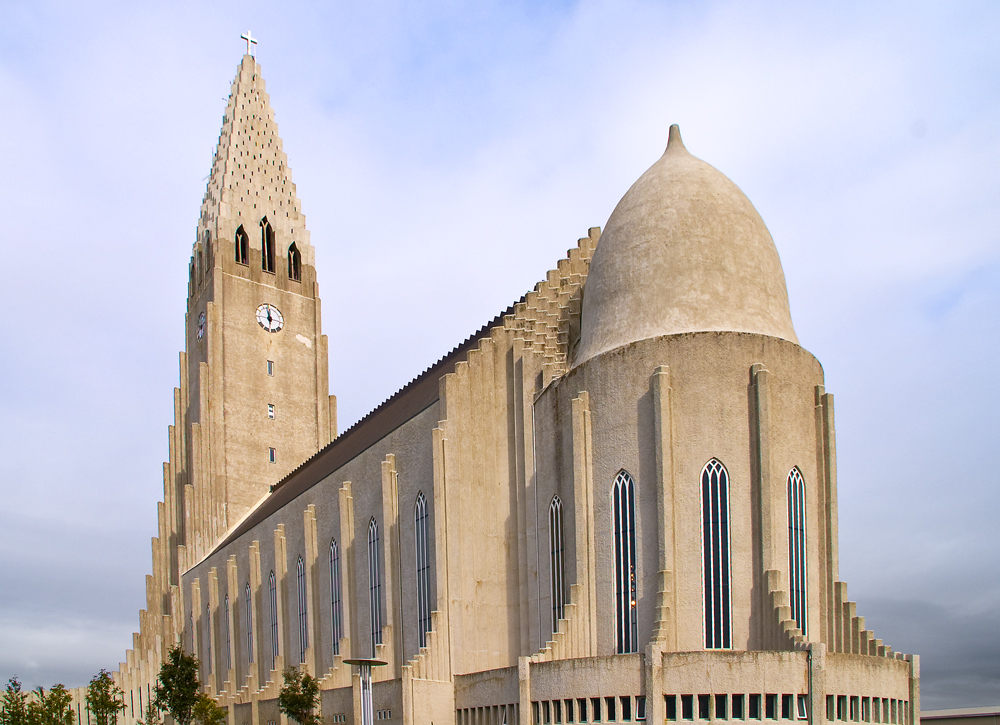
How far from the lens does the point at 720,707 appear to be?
30.2 meters

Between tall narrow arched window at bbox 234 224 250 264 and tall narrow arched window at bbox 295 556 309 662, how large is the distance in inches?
967

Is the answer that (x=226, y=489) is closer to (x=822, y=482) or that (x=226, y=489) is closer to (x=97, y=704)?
(x=97, y=704)

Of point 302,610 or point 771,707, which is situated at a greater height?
point 302,610

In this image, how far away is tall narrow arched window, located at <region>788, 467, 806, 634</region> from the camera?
3456 cm

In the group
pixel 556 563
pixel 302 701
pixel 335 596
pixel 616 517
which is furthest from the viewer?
pixel 335 596

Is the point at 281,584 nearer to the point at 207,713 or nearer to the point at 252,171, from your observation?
the point at 207,713

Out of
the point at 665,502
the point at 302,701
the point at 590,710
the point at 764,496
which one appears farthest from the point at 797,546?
the point at 302,701

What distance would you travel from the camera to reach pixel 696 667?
3048cm

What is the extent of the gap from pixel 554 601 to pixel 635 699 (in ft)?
21.9

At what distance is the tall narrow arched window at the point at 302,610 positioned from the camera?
49.5m

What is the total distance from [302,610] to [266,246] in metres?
28.1

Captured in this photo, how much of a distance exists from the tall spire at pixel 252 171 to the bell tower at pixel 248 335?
0.25 feet

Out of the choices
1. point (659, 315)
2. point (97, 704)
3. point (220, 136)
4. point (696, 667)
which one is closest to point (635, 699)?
point (696, 667)

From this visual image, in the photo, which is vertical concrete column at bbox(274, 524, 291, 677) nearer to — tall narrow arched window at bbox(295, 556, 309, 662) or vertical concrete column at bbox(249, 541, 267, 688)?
tall narrow arched window at bbox(295, 556, 309, 662)
